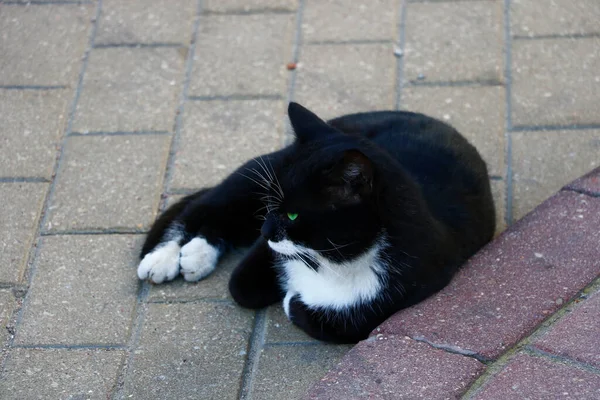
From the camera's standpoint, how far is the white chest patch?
285 cm

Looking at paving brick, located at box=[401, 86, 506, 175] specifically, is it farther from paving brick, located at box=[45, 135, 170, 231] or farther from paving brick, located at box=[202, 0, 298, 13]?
paving brick, located at box=[45, 135, 170, 231]

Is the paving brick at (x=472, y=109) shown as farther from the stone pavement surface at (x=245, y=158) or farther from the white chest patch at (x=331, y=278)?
the white chest patch at (x=331, y=278)

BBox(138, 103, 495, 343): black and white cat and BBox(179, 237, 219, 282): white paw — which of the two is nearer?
BBox(138, 103, 495, 343): black and white cat

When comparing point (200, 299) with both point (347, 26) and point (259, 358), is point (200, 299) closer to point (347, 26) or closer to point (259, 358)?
point (259, 358)

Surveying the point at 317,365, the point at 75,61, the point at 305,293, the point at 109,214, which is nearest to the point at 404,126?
the point at 305,293

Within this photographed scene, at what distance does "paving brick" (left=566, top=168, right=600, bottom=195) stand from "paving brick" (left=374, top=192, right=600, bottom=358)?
1.7 inches

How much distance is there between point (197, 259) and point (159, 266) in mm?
147

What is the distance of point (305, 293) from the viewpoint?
10.1 ft

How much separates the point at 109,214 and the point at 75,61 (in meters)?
1.13

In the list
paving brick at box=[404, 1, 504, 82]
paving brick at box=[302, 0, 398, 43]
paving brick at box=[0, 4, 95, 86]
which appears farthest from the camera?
paving brick at box=[302, 0, 398, 43]

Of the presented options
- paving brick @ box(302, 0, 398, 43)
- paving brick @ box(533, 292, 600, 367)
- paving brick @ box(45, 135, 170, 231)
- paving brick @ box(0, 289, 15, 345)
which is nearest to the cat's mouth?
paving brick @ box(533, 292, 600, 367)

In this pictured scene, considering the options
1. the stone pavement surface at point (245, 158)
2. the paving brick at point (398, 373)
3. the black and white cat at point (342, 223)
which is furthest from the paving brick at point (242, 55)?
the paving brick at point (398, 373)

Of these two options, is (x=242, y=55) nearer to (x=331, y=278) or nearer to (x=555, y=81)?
(x=555, y=81)

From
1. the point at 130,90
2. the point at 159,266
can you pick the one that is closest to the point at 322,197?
the point at 159,266
